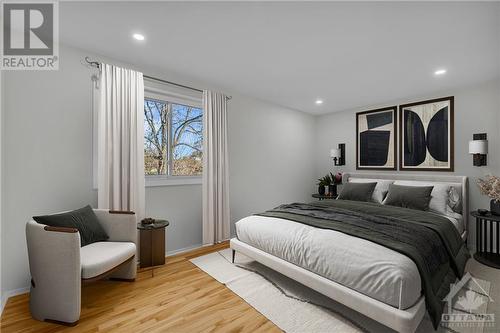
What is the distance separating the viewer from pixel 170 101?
131 inches

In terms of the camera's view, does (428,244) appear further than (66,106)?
No

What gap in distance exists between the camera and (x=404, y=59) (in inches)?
105

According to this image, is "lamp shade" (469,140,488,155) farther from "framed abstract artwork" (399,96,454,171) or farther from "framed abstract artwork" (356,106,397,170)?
"framed abstract artwork" (356,106,397,170)

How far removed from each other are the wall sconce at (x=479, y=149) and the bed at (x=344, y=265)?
1182mm

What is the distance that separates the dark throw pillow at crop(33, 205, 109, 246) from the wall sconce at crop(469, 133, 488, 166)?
16.1 feet

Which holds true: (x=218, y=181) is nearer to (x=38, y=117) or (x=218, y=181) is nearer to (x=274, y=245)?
(x=274, y=245)

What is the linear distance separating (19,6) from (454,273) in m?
4.67

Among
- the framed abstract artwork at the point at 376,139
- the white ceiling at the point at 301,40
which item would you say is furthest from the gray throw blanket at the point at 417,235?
the white ceiling at the point at 301,40

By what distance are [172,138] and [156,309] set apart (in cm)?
222

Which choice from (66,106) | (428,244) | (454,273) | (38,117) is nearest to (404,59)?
(428,244)

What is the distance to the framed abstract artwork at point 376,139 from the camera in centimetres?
430

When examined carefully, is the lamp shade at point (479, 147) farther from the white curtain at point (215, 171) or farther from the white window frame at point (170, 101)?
the white window frame at point (170, 101)

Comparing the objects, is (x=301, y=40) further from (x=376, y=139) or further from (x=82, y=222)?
(x=376, y=139)

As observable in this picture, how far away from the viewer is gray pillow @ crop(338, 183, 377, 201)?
12.6ft
